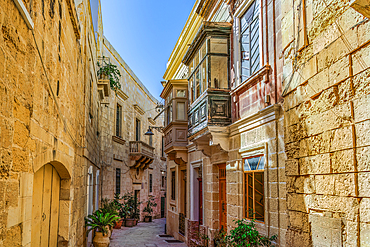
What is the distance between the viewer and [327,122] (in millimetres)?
3793

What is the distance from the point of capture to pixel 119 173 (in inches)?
765

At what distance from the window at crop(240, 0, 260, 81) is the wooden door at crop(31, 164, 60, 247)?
451 cm

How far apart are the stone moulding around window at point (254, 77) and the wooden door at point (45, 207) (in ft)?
13.7

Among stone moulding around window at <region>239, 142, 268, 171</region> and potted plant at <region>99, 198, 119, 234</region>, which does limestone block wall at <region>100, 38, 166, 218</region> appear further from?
stone moulding around window at <region>239, 142, 268, 171</region>

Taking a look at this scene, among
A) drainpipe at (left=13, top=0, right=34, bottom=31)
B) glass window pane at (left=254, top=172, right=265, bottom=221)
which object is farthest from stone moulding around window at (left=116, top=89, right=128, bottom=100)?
drainpipe at (left=13, top=0, right=34, bottom=31)

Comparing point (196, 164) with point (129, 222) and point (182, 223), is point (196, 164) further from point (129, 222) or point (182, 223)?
point (129, 222)

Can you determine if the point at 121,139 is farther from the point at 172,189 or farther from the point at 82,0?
the point at 82,0

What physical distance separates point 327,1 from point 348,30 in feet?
1.98

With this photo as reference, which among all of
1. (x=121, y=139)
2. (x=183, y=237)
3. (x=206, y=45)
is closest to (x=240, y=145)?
(x=206, y=45)

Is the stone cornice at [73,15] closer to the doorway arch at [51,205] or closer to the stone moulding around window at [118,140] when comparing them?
the doorway arch at [51,205]

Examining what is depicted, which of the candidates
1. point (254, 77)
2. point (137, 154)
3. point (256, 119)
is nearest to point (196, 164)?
point (256, 119)

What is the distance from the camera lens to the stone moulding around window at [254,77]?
6.54 metres

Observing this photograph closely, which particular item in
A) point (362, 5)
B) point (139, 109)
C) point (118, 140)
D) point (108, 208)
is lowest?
point (108, 208)

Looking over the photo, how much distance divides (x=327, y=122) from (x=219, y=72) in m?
5.00
